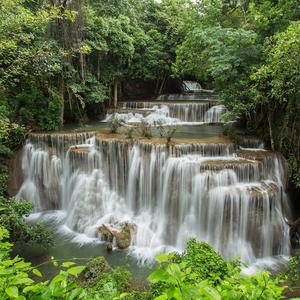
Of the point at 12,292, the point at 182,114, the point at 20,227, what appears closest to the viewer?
the point at 12,292

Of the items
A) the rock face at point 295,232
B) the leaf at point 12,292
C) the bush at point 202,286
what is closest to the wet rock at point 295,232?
the rock face at point 295,232

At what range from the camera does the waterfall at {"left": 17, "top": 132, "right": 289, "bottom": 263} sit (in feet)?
28.0

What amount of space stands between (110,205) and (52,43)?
278 inches

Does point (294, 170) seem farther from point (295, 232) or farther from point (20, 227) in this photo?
point (20, 227)

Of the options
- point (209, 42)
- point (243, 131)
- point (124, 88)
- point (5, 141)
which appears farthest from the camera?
point (124, 88)

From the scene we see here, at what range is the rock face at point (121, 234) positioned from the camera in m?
8.71

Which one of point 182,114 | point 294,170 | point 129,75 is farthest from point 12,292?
point 129,75

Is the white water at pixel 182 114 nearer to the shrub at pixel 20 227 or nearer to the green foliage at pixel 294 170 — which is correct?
the green foliage at pixel 294 170

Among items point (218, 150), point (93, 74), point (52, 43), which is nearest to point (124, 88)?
point (93, 74)

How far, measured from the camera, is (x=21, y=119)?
39.4 ft

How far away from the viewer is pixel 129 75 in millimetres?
18562

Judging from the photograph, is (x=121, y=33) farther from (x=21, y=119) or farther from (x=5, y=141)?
(x=5, y=141)

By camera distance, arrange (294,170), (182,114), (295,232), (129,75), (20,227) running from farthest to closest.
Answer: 1. (129,75)
2. (182,114)
3. (294,170)
4. (295,232)
5. (20,227)

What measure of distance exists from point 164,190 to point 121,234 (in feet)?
6.59
